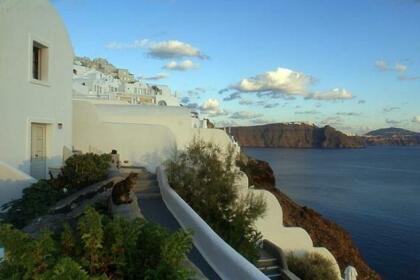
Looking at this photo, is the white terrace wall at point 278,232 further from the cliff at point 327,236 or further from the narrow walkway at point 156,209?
the cliff at point 327,236

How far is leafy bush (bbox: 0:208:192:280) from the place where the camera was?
454cm

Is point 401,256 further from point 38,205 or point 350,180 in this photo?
point 350,180

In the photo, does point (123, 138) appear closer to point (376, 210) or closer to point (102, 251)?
point (102, 251)

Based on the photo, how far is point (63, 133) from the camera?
16922 mm

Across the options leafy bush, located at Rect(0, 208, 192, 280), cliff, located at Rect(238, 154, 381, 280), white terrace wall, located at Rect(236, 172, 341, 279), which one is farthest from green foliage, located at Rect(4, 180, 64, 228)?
cliff, located at Rect(238, 154, 381, 280)

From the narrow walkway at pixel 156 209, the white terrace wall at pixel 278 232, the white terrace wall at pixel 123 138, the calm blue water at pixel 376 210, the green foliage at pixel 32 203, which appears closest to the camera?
the narrow walkway at pixel 156 209

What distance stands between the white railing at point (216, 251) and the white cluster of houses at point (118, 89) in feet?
66.8

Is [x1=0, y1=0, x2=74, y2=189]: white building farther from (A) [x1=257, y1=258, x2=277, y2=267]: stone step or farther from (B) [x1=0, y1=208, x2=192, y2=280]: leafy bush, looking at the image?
(B) [x1=0, y1=208, x2=192, y2=280]: leafy bush

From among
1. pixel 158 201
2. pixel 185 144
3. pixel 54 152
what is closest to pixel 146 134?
pixel 185 144

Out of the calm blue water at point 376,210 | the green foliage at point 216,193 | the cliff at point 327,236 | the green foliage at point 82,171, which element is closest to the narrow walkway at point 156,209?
the green foliage at point 216,193

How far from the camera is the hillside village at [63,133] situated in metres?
12.6

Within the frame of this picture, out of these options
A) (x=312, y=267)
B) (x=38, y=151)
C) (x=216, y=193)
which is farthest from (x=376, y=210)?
(x=38, y=151)

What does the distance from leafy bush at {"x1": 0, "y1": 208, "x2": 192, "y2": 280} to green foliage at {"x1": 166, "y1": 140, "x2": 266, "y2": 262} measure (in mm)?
8143

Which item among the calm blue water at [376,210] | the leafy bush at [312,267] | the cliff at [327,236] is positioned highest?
the leafy bush at [312,267]
